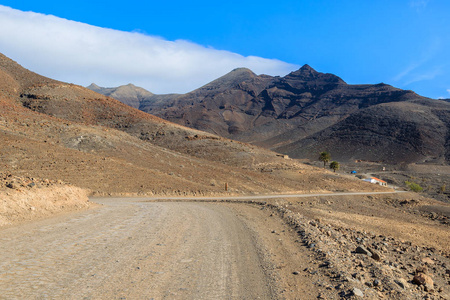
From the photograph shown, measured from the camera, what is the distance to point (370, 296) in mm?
6219

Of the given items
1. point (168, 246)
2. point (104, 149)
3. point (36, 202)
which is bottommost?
point (36, 202)

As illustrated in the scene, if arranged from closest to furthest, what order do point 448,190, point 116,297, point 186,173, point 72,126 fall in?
point 116,297 < point 186,173 < point 72,126 < point 448,190

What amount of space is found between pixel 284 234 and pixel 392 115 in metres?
155

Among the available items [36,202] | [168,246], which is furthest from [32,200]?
[168,246]

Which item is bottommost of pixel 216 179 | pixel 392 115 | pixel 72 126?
pixel 216 179

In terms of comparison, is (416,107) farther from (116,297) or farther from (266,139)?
A: (116,297)

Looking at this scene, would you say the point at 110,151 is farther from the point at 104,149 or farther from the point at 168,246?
the point at 168,246

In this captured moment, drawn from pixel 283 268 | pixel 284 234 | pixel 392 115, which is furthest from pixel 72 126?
pixel 392 115

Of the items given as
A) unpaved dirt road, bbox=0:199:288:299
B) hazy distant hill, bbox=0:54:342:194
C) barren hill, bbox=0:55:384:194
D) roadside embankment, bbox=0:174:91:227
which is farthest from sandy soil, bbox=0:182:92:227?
barren hill, bbox=0:55:384:194

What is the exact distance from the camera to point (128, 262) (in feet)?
24.5

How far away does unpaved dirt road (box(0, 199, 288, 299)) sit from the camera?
19.2 feet

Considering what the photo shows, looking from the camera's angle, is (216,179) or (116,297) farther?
(216,179)

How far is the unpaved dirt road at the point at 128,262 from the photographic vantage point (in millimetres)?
5856

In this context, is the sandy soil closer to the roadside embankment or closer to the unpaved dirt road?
the roadside embankment
